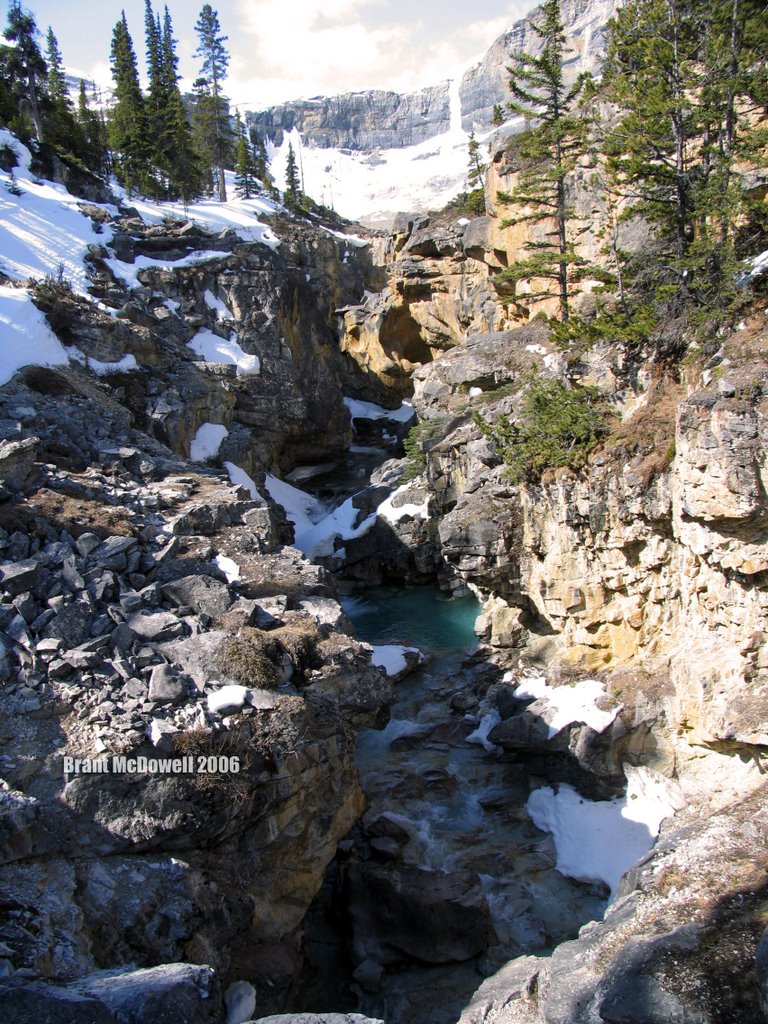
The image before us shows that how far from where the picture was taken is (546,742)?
1524 cm

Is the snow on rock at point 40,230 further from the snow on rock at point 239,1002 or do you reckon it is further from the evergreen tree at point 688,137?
the snow on rock at point 239,1002

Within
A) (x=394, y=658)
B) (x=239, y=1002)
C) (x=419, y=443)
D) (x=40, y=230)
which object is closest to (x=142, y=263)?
(x=40, y=230)

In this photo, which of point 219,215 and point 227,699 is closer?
point 227,699

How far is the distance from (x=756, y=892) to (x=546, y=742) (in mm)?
7745

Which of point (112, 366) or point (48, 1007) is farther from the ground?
point (112, 366)

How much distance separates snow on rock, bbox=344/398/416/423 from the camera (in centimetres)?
4391

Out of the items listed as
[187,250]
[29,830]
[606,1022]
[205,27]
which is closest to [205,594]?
[29,830]

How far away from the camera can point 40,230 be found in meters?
31.6

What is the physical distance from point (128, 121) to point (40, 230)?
20.3 m

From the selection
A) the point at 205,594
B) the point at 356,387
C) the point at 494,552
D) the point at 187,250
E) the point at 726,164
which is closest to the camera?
the point at 205,594

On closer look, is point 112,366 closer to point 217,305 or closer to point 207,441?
point 207,441

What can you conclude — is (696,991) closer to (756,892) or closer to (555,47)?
(756,892)

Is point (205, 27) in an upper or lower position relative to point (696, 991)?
upper

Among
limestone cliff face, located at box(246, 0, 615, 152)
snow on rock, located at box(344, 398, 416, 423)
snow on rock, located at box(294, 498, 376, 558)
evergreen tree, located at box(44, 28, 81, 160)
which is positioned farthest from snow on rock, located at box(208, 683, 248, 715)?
limestone cliff face, located at box(246, 0, 615, 152)
